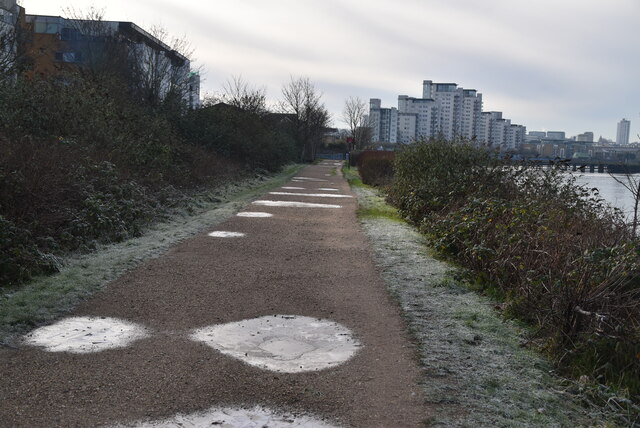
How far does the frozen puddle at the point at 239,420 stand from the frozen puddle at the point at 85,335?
5.20 ft

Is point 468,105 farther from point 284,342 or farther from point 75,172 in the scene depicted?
point 284,342

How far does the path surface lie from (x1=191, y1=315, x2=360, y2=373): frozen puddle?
4.6 inches

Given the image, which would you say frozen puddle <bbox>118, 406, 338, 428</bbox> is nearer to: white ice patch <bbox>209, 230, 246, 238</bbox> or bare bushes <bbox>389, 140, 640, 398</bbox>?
bare bushes <bbox>389, 140, 640, 398</bbox>

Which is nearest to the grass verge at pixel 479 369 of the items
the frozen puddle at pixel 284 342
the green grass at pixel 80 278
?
the frozen puddle at pixel 284 342

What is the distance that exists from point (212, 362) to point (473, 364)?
2.15 meters

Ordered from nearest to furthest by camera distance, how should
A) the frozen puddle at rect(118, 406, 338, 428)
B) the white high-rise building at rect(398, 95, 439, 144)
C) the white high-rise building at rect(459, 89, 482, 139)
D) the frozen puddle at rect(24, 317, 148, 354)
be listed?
the frozen puddle at rect(118, 406, 338, 428) → the frozen puddle at rect(24, 317, 148, 354) → the white high-rise building at rect(459, 89, 482, 139) → the white high-rise building at rect(398, 95, 439, 144)

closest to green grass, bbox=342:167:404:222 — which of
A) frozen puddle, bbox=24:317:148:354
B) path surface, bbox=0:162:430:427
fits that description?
path surface, bbox=0:162:430:427

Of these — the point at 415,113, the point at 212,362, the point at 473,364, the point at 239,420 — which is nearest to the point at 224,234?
the point at 212,362

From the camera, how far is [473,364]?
5.19 metres

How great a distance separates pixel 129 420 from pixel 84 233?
6455 millimetres

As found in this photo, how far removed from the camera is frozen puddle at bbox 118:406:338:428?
13.0ft

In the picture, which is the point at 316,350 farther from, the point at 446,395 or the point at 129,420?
the point at 129,420

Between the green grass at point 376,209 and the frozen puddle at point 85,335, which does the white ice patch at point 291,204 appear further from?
the frozen puddle at point 85,335

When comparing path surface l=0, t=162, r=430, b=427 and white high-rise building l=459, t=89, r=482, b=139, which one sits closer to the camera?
path surface l=0, t=162, r=430, b=427
